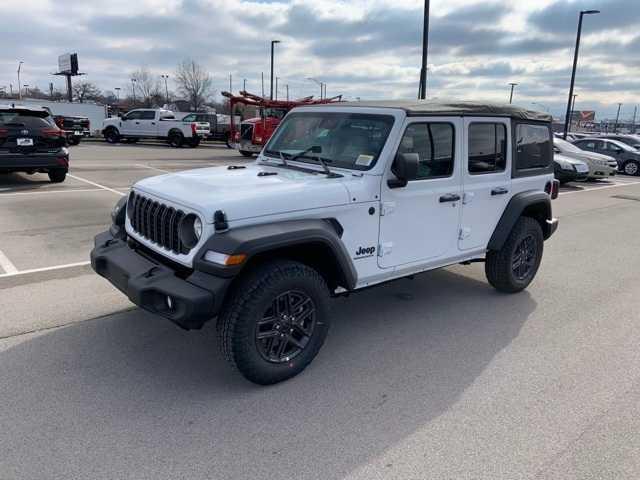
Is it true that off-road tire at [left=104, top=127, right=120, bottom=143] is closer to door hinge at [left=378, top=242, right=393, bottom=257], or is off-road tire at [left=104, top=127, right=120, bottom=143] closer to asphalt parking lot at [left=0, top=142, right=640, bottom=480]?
asphalt parking lot at [left=0, top=142, right=640, bottom=480]

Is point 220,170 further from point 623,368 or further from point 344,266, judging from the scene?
point 623,368

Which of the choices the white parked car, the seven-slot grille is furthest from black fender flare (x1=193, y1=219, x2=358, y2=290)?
the white parked car

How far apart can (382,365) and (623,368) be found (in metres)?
1.77

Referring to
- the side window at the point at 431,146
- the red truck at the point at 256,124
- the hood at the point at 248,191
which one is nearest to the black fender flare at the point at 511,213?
the side window at the point at 431,146

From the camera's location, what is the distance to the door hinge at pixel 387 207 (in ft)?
12.6

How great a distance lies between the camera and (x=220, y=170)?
→ 172 inches

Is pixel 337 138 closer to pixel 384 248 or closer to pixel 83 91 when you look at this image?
pixel 384 248

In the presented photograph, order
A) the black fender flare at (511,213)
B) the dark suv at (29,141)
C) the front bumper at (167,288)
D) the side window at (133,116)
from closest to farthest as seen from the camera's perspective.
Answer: the front bumper at (167,288) → the black fender flare at (511,213) → the dark suv at (29,141) → the side window at (133,116)

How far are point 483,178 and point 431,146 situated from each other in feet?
2.39

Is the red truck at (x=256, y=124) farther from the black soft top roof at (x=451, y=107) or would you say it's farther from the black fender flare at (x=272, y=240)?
the black fender flare at (x=272, y=240)

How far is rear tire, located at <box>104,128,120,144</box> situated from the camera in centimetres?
2753

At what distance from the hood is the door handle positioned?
909mm

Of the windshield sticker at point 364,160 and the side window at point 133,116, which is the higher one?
the side window at point 133,116

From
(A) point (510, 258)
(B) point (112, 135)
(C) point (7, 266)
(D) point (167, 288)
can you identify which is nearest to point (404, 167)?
(D) point (167, 288)
